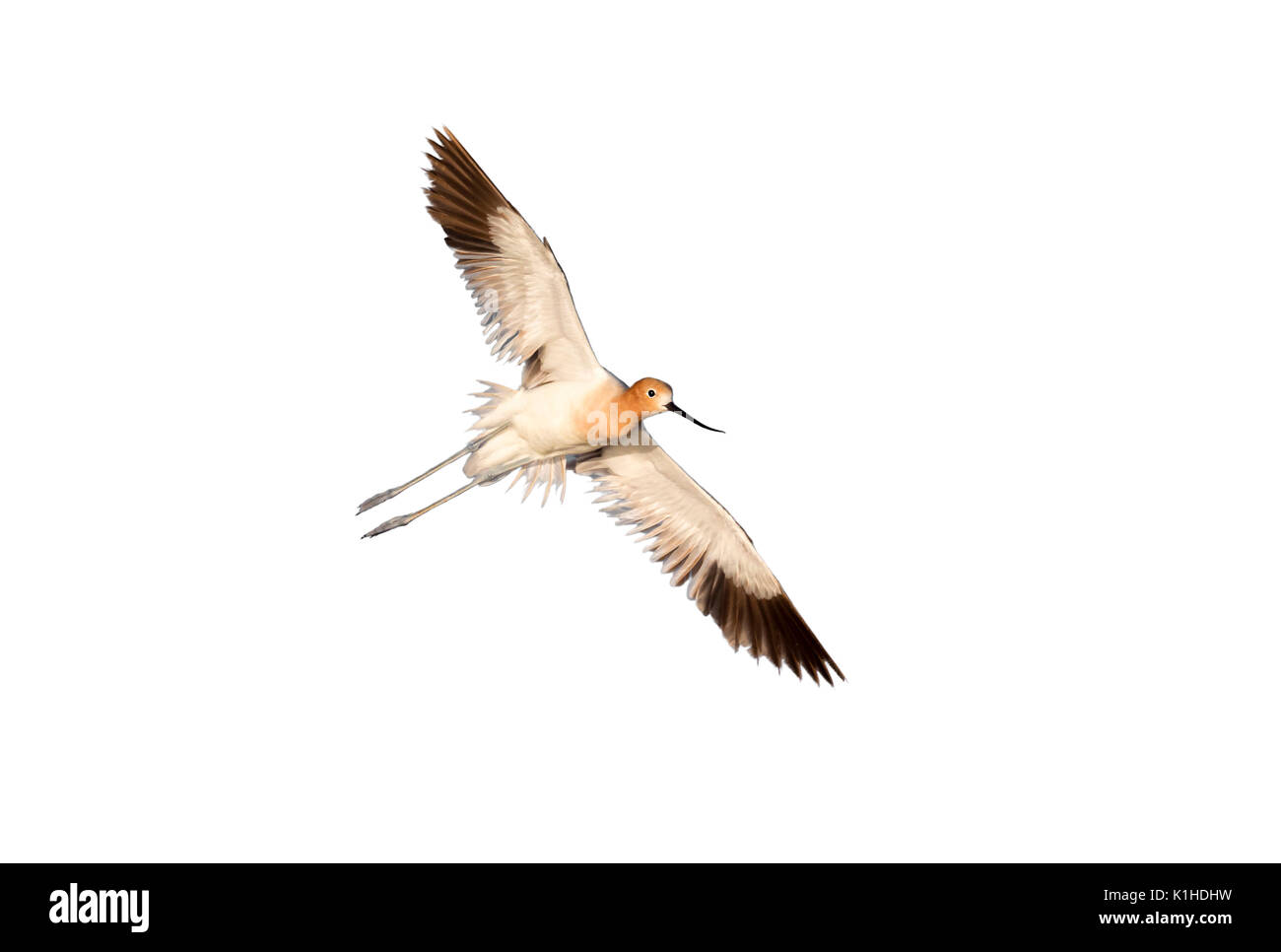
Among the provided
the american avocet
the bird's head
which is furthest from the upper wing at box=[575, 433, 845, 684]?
the bird's head

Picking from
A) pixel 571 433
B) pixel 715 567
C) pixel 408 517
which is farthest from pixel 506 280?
pixel 715 567

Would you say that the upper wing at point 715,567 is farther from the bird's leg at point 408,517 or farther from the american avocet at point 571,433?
the bird's leg at point 408,517

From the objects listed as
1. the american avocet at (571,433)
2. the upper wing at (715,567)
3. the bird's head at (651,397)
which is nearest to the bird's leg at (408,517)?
the american avocet at (571,433)

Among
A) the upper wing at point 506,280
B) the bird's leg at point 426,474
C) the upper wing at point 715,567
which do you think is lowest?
the upper wing at point 715,567

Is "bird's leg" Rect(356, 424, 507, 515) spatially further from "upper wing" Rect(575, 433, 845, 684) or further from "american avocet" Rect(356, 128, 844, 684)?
"upper wing" Rect(575, 433, 845, 684)
